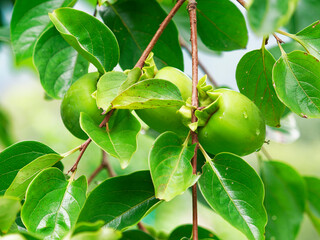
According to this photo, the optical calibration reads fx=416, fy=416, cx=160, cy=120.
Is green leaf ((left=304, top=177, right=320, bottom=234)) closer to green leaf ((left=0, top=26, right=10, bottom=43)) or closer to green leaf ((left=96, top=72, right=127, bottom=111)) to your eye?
green leaf ((left=96, top=72, right=127, bottom=111))

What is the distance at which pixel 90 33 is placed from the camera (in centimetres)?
61

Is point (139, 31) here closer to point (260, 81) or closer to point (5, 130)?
point (260, 81)

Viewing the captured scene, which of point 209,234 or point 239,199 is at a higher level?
point 239,199

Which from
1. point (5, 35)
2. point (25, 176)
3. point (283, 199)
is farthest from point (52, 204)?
point (5, 35)

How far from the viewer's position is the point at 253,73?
66 centimetres

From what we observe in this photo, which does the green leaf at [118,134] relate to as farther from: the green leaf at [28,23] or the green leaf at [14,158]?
the green leaf at [28,23]

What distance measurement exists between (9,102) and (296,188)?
3.53 m

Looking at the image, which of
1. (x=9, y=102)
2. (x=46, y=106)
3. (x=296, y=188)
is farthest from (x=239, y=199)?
(x=9, y=102)

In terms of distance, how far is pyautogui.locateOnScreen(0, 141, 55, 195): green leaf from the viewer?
58 cm

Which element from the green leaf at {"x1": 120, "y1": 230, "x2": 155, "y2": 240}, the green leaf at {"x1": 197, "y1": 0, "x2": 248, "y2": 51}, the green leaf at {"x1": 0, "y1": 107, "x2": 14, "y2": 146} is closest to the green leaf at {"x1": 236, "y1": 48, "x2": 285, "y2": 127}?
the green leaf at {"x1": 197, "y1": 0, "x2": 248, "y2": 51}

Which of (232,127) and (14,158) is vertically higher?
(232,127)

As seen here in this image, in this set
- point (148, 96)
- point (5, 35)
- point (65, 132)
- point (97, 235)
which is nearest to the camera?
point (97, 235)

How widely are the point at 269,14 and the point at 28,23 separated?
1.94ft

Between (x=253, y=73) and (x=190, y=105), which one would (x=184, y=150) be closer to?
(x=190, y=105)
